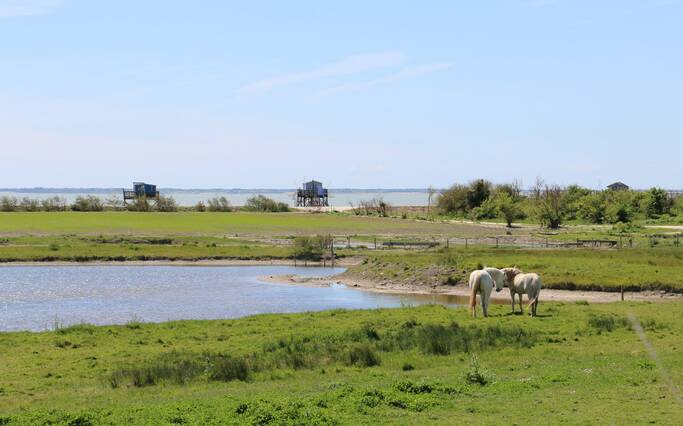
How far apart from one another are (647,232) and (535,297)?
60.0 m

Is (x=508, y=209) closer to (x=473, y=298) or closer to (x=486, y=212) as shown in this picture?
(x=486, y=212)

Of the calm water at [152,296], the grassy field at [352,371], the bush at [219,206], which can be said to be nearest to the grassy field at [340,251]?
the calm water at [152,296]

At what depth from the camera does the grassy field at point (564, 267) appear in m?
43.9

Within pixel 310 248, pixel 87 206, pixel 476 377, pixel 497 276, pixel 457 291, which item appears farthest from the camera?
pixel 87 206

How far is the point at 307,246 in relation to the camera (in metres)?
67.6

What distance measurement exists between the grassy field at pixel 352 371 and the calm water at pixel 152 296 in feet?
24.7

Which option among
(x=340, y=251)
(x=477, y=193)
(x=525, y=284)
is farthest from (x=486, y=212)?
(x=525, y=284)

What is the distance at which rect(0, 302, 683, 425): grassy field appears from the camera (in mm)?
14320

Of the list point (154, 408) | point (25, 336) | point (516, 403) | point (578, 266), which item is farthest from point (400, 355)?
point (578, 266)

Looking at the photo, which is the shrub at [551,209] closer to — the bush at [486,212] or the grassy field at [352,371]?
the bush at [486,212]

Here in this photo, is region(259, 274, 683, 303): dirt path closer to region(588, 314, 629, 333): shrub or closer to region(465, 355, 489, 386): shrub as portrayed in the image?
region(588, 314, 629, 333): shrub

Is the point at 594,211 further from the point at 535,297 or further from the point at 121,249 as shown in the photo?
the point at 535,297

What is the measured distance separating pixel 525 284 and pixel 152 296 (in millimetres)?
21793

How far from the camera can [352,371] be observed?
770 inches
